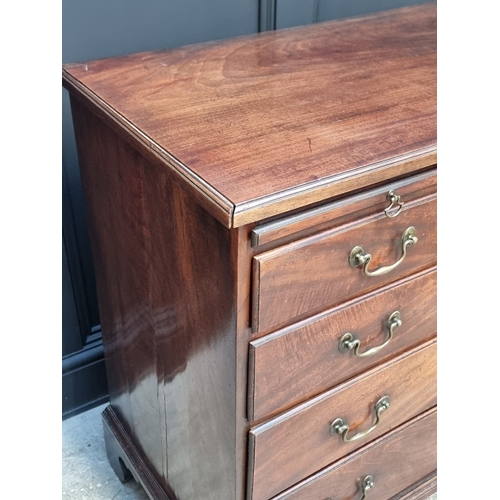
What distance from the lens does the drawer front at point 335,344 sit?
2.40 ft

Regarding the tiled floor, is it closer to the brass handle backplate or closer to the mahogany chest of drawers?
the mahogany chest of drawers

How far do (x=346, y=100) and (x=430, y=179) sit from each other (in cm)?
16

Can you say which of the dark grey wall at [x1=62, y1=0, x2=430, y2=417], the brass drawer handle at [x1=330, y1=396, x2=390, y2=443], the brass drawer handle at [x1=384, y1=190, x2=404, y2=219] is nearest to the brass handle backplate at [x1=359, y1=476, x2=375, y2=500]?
the brass drawer handle at [x1=330, y1=396, x2=390, y2=443]

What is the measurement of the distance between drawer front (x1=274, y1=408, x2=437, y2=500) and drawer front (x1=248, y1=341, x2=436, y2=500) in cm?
2

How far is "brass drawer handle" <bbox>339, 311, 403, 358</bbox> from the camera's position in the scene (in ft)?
2.60

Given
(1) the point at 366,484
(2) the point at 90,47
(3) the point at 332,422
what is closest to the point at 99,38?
(2) the point at 90,47

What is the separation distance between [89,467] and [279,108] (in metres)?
0.89

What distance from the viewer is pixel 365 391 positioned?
34.6 inches

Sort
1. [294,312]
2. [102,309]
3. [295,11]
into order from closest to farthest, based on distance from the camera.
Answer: [294,312] < [102,309] < [295,11]

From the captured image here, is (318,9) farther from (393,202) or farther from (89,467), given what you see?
(89,467)

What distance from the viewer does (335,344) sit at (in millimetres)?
787
